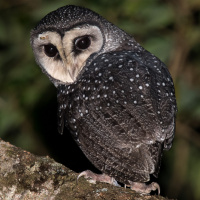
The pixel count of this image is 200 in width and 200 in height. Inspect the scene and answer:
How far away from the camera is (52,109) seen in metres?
7.04

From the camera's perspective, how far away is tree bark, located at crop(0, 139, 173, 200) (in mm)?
3439

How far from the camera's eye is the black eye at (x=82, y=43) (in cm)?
467

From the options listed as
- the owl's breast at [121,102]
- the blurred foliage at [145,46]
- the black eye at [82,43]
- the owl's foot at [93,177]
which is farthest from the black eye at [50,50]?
the owl's foot at [93,177]

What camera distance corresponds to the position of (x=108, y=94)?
4.21 m

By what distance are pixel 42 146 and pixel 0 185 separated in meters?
3.31

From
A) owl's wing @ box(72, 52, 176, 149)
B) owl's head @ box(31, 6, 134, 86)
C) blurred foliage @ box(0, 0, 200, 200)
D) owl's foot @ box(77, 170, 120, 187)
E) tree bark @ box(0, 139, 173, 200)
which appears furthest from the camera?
blurred foliage @ box(0, 0, 200, 200)

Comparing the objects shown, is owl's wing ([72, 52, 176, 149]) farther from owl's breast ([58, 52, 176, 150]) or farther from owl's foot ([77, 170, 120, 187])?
owl's foot ([77, 170, 120, 187])

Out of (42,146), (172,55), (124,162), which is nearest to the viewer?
(124,162)

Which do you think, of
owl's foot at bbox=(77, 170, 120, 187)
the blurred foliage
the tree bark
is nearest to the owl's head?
the blurred foliage

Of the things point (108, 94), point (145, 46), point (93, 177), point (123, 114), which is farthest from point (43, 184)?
point (145, 46)

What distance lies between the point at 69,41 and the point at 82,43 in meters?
0.13

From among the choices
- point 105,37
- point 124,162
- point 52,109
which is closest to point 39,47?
point 105,37

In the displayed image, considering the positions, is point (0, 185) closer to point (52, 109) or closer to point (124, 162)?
point (124, 162)

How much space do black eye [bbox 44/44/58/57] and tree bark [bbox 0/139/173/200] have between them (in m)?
1.24
